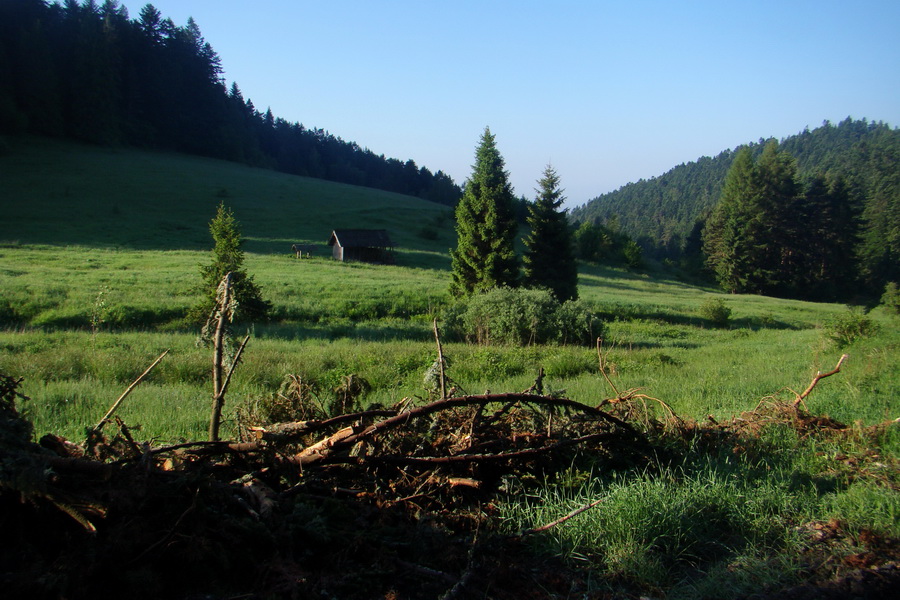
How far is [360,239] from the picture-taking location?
160ft

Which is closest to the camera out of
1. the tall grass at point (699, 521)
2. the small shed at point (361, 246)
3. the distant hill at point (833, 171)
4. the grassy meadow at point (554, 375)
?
the tall grass at point (699, 521)

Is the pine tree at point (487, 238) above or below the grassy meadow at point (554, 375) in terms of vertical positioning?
above

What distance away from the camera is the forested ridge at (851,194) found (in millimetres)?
76688

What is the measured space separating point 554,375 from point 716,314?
27.2m

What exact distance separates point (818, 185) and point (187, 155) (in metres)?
94.4

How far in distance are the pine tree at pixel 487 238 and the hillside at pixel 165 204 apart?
63.7ft

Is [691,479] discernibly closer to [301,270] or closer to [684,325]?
[684,325]

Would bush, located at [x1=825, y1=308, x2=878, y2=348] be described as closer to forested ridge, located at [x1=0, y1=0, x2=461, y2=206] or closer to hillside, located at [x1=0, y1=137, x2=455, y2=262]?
hillside, located at [x1=0, y1=137, x2=455, y2=262]

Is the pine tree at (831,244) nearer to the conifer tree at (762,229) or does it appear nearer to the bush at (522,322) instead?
the conifer tree at (762,229)

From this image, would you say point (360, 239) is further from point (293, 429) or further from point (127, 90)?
point (127, 90)

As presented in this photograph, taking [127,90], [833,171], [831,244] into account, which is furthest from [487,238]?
[833,171]

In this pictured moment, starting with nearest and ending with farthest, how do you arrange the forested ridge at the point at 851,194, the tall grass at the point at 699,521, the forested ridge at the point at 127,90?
the tall grass at the point at 699,521
the forested ridge at the point at 127,90
the forested ridge at the point at 851,194

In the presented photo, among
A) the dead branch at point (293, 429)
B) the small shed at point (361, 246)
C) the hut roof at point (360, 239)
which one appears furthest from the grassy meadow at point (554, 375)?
the hut roof at point (360, 239)

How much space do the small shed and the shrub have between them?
1070 inches
